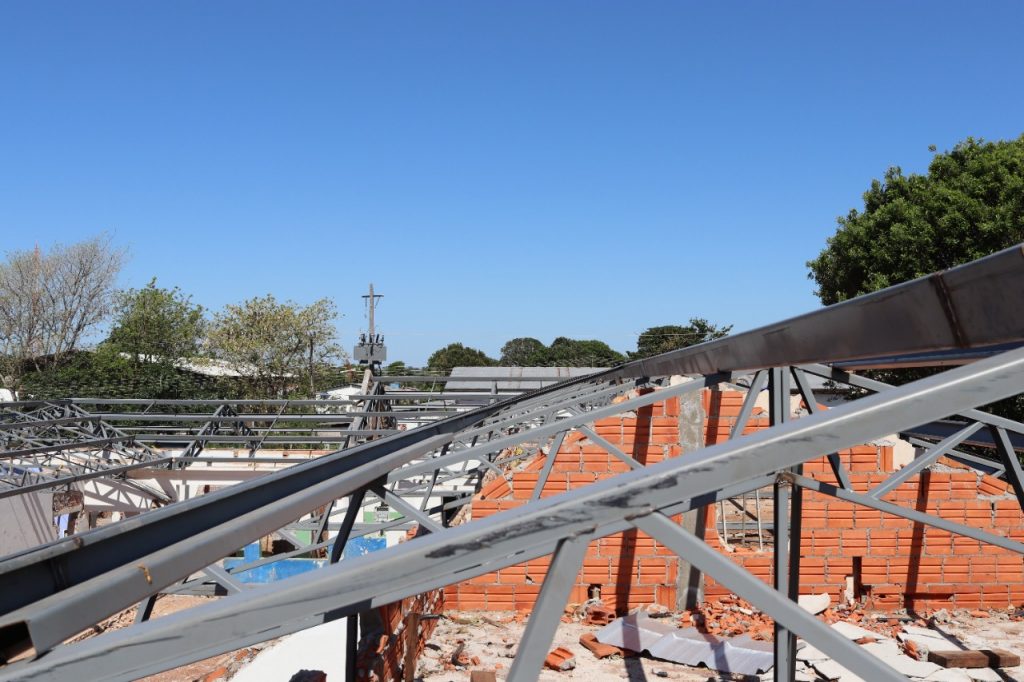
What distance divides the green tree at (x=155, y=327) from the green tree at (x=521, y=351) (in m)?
38.3

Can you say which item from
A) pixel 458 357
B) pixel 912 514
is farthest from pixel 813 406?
pixel 458 357

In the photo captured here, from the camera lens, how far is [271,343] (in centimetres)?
3409

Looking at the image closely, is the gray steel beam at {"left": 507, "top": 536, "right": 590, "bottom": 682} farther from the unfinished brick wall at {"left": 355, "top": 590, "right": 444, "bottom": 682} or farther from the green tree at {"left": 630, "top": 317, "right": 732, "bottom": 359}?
the green tree at {"left": 630, "top": 317, "right": 732, "bottom": 359}

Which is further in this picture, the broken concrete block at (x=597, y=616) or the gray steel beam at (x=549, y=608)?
the broken concrete block at (x=597, y=616)

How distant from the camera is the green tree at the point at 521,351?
71.6 metres

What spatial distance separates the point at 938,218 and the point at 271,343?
26806mm

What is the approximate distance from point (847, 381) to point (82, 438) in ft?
43.8

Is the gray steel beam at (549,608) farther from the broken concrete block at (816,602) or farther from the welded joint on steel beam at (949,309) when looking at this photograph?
the broken concrete block at (816,602)

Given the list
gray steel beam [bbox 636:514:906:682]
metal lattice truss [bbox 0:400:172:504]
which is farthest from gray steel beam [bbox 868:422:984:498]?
metal lattice truss [bbox 0:400:172:504]

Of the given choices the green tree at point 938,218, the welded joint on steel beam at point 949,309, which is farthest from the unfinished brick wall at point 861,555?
the green tree at point 938,218

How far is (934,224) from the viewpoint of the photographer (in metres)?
15.3

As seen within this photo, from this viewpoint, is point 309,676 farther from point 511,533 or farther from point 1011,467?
point 1011,467

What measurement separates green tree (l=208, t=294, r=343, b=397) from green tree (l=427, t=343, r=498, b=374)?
30.6m

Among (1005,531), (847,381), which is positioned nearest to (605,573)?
(847,381)
